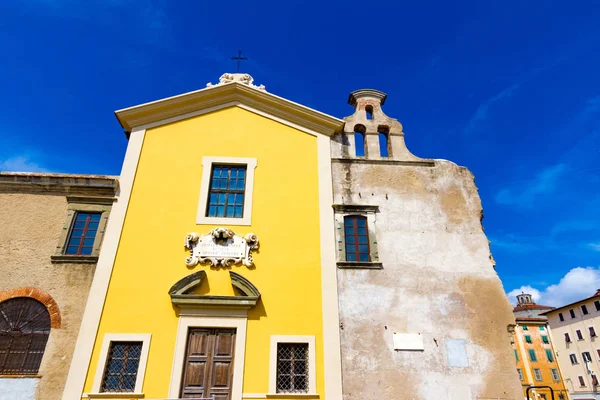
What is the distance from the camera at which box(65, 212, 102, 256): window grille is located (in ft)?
34.3

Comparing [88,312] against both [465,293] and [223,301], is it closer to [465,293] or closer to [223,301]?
[223,301]

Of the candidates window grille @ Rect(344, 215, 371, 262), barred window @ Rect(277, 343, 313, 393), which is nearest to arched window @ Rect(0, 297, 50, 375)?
barred window @ Rect(277, 343, 313, 393)

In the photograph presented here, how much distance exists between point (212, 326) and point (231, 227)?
2.58 metres

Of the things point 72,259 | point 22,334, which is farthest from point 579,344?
point 22,334

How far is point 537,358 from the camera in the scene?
156 ft

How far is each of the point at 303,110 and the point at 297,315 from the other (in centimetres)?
625

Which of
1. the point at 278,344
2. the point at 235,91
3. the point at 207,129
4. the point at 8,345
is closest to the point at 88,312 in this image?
the point at 8,345

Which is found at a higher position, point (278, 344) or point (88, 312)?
point (88, 312)

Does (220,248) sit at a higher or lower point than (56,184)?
lower

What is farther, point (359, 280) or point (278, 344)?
point (359, 280)

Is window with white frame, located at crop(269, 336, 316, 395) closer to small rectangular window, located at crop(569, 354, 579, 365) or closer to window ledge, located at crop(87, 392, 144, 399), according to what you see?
window ledge, located at crop(87, 392, 144, 399)

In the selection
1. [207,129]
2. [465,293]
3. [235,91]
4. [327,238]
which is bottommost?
[465,293]

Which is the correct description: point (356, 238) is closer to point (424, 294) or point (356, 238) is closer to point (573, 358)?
point (424, 294)

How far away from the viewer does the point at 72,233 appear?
10.6 metres
